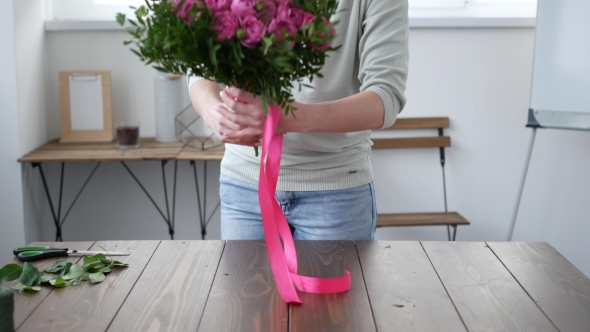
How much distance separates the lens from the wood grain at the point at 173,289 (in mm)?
1104

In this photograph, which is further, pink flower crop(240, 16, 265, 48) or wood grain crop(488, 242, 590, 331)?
wood grain crop(488, 242, 590, 331)

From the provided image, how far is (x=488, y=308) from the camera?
117 centimetres

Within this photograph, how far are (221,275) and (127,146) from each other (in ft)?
5.79

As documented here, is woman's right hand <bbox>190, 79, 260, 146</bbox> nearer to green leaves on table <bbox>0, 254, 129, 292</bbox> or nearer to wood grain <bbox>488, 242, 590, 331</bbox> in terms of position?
green leaves on table <bbox>0, 254, 129, 292</bbox>

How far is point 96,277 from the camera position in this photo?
4.26 ft

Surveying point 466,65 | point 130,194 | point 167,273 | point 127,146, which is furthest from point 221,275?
point 466,65

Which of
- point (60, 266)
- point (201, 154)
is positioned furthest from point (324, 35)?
point (201, 154)

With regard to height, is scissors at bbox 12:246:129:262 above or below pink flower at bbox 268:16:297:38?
below

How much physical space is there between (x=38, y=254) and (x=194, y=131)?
72.9 inches

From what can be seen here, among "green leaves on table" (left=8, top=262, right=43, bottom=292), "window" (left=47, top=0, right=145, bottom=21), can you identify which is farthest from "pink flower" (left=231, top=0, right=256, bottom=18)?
"window" (left=47, top=0, right=145, bottom=21)

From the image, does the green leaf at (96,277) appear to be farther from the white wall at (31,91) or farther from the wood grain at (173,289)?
the white wall at (31,91)

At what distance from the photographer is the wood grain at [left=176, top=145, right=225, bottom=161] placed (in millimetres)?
2799

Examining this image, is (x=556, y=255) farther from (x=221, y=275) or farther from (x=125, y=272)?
(x=125, y=272)

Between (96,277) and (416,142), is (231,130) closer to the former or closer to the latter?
(96,277)
